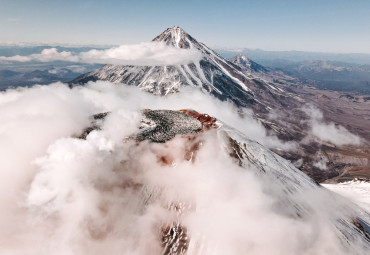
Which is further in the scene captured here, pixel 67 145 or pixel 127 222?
pixel 67 145

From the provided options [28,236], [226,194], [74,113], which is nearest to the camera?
[28,236]

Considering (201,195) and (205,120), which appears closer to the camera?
(201,195)

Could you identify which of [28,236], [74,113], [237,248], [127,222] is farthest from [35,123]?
[237,248]

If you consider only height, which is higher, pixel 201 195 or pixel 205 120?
pixel 205 120

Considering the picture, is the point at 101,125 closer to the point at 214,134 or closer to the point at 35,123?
the point at 35,123

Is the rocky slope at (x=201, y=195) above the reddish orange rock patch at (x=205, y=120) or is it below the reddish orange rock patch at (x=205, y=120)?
below

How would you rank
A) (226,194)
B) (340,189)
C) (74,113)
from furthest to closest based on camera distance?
1. (340,189)
2. (74,113)
3. (226,194)

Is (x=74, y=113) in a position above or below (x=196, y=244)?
above

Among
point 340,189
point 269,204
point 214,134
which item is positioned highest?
point 214,134

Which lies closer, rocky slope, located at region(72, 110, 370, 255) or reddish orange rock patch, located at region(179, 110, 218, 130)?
rocky slope, located at region(72, 110, 370, 255)

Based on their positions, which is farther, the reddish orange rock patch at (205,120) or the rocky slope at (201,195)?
the reddish orange rock patch at (205,120)

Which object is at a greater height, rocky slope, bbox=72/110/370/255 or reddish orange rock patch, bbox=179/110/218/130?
reddish orange rock patch, bbox=179/110/218/130
